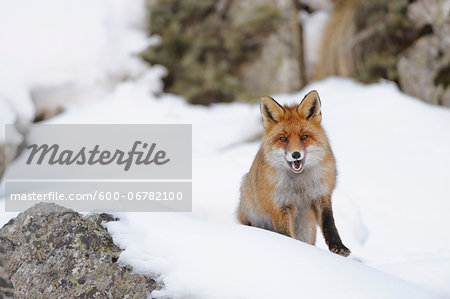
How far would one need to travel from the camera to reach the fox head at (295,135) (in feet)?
10.2

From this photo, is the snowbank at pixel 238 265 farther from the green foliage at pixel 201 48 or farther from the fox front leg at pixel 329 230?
the green foliage at pixel 201 48

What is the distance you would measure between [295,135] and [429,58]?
5.97 m

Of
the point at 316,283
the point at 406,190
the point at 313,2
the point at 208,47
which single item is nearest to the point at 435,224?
the point at 406,190

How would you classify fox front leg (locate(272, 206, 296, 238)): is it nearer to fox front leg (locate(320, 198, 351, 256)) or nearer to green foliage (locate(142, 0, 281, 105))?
fox front leg (locate(320, 198, 351, 256))

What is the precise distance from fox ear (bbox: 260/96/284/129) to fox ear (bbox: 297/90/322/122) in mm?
158

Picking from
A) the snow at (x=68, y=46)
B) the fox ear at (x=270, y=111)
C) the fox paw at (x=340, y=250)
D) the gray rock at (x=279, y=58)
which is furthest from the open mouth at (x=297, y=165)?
the gray rock at (x=279, y=58)

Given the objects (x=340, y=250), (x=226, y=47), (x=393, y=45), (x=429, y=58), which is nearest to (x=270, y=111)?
(x=340, y=250)

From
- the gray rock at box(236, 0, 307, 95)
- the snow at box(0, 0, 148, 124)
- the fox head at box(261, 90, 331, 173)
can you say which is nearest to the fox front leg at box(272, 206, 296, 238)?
the fox head at box(261, 90, 331, 173)

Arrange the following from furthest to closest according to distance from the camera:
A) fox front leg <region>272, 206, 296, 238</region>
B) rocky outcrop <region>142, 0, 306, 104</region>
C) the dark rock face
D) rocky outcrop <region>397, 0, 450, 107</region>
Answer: rocky outcrop <region>142, 0, 306, 104</region> → rocky outcrop <region>397, 0, 450, 107</region> → fox front leg <region>272, 206, 296, 238</region> → the dark rock face

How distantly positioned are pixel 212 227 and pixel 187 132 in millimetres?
5554

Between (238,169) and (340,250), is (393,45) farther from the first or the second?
(340,250)

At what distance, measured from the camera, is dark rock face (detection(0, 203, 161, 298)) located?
8.98ft

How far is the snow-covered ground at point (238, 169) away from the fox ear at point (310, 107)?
0.96 metres

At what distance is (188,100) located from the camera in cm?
1156
